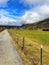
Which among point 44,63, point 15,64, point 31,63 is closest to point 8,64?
point 15,64

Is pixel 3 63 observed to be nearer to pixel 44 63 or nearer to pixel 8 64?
pixel 8 64

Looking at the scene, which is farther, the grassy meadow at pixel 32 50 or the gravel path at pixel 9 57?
the grassy meadow at pixel 32 50

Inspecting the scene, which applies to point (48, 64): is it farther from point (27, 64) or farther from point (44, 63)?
point (27, 64)

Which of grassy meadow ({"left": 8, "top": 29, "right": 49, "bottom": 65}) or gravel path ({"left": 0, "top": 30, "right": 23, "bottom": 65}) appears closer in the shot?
gravel path ({"left": 0, "top": 30, "right": 23, "bottom": 65})

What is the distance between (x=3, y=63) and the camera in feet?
45.3

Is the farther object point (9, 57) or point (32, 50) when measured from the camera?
point (32, 50)

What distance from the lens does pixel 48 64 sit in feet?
47.6

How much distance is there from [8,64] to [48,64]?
8.77 feet

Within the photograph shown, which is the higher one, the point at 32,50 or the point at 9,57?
the point at 9,57

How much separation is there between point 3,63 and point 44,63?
9.04 feet

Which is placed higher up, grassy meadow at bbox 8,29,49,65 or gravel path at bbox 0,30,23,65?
gravel path at bbox 0,30,23,65

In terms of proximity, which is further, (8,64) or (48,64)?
(48,64)

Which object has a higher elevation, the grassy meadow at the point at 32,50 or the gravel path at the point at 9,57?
the gravel path at the point at 9,57

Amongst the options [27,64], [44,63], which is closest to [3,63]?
[27,64]
